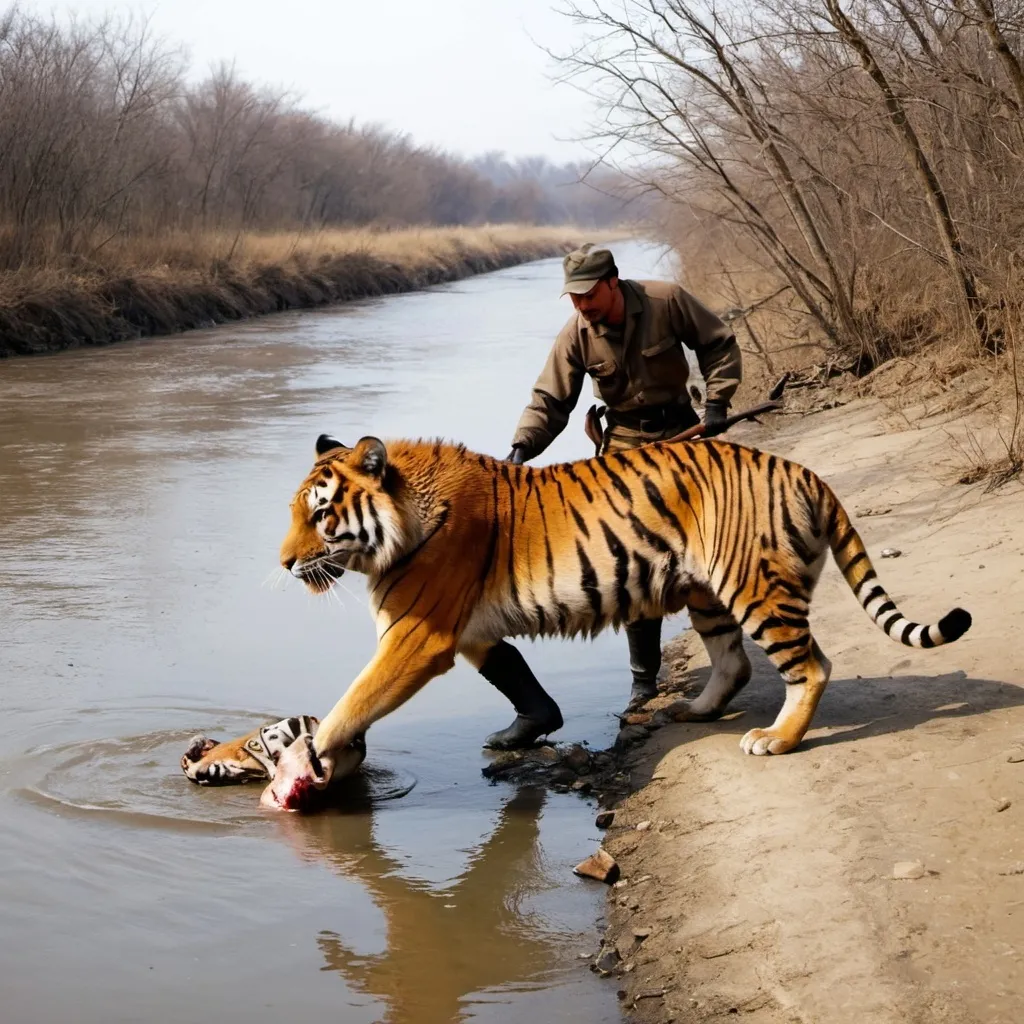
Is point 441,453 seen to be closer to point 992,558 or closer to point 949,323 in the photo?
point 992,558

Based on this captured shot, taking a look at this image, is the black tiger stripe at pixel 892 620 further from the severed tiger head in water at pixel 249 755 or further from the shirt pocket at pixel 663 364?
the severed tiger head in water at pixel 249 755

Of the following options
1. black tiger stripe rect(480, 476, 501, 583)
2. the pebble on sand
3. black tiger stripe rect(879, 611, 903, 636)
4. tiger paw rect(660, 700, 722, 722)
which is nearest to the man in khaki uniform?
tiger paw rect(660, 700, 722, 722)

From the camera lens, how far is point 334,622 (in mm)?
8508

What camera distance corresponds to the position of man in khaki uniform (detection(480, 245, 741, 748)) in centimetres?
639

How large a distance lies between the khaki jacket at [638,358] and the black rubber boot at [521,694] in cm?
97

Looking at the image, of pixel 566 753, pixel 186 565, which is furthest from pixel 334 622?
pixel 566 753

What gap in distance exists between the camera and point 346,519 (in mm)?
5465

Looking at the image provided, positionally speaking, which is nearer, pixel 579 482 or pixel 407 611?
pixel 407 611

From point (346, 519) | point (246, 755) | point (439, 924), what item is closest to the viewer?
point (439, 924)

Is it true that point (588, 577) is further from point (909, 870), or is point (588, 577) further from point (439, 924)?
point (909, 870)

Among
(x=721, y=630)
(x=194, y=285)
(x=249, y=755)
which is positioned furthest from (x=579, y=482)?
(x=194, y=285)

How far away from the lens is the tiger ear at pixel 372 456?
5.40 metres

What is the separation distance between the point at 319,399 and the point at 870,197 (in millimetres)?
7453

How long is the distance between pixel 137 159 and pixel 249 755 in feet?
87.8
